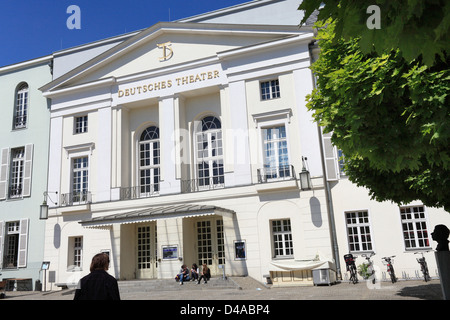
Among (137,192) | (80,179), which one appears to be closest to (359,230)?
(137,192)

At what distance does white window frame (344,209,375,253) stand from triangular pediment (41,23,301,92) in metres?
9.05

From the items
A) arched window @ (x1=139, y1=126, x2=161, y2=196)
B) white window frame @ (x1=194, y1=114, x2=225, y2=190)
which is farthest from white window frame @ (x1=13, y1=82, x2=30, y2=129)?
white window frame @ (x1=194, y1=114, x2=225, y2=190)

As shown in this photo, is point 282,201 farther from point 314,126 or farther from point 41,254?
point 41,254

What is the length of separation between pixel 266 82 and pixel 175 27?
5999 mm

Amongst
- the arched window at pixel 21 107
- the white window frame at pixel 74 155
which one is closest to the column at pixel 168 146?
the white window frame at pixel 74 155

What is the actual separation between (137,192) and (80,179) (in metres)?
3.66

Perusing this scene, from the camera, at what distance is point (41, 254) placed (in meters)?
23.4

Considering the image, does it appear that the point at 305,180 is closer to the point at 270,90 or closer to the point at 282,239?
the point at 282,239

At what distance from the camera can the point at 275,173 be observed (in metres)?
19.9

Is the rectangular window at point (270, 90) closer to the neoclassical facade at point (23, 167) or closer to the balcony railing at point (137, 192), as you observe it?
the balcony railing at point (137, 192)

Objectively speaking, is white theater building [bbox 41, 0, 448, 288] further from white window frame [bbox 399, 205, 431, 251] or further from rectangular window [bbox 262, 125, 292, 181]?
white window frame [bbox 399, 205, 431, 251]

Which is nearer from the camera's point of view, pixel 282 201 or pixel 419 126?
pixel 419 126

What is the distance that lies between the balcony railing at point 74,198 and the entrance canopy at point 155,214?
231cm
